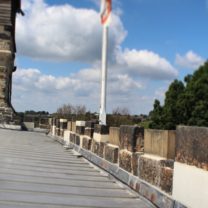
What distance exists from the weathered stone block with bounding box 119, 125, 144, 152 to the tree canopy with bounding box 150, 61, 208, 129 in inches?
847

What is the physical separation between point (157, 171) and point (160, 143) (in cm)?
34

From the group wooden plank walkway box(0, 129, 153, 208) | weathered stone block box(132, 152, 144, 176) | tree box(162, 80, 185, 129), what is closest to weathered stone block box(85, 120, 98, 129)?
wooden plank walkway box(0, 129, 153, 208)

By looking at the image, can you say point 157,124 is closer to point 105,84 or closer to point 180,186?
point 105,84

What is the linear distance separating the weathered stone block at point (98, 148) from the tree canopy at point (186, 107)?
59.7ft

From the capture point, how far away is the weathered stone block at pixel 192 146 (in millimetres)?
5129

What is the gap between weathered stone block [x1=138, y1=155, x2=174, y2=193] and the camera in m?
6.25

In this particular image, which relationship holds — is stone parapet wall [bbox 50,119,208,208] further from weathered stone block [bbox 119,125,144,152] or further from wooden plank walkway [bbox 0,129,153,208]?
wooden plank walkway [bbox 0,129,153,208]

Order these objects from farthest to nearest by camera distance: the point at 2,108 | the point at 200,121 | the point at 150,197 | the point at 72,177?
the point at 2,108
the point at 200,121
the point at 72,177
the point at 150,197

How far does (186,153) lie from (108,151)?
4.43 m

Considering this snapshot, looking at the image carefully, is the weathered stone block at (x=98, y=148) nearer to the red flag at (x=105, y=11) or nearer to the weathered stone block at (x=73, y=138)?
the weathered stone block at (x=73, y=138)

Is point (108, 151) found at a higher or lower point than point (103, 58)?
lower

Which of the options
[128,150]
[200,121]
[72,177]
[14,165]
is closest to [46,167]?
[14,165]

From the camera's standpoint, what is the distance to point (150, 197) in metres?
6.64

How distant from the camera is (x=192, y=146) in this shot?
17.8 ft
